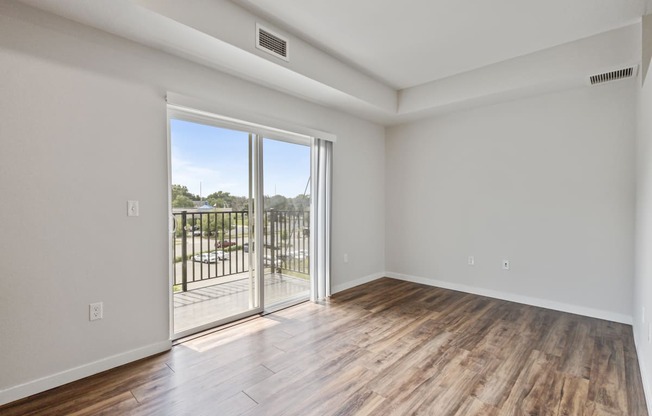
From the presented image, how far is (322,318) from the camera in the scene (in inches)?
129

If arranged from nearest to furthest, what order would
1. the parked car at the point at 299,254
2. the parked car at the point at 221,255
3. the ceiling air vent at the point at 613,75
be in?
the ceiling air vent at the point at 613,75
the parked car at the point at 221,255
the parked car at the point at 299,254

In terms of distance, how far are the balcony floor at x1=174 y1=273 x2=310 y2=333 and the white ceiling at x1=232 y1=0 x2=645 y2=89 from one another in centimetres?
256

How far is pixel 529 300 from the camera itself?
145 inches

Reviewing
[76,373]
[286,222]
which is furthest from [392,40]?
[76,373]

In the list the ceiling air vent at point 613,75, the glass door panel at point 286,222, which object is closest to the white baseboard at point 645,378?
the ceiling air vent at point 613,75

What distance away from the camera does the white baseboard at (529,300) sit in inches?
125

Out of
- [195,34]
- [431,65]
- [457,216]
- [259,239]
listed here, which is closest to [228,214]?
[259,239]

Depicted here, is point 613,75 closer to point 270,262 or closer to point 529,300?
point 529,300

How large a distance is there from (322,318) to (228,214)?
146 cm

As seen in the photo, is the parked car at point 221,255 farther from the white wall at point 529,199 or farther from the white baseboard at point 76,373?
the white wall at point 529,199

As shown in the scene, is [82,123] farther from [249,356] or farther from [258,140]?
[249,356]

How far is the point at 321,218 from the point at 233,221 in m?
1.11

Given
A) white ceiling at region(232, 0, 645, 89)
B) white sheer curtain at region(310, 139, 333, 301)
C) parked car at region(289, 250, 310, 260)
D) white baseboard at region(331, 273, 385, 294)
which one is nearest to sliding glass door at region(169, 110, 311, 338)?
parked car at region(289, 250, 310, 260)

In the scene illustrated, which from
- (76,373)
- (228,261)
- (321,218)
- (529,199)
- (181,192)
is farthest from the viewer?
(321,218)
